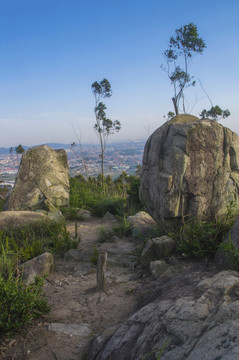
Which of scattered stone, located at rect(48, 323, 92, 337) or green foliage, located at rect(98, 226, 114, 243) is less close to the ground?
green foliage, located at rect(98, 226, 114, 243)

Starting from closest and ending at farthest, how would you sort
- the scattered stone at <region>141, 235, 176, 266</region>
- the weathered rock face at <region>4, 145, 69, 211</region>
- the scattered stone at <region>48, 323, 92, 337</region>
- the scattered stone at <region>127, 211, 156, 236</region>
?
the scattered stone at <region>48, 323, 92, 337</region> < the scattered stone at <region>141, 235, 176, 266</region> < the scattered stone at <region>127, 211, 156, 236</region> < the weathered rock face at <region>4, 145, 69, 211</region>

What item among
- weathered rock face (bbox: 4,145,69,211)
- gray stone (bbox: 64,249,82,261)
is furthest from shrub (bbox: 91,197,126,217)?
gray stone (bbox: 64,249,82,261)

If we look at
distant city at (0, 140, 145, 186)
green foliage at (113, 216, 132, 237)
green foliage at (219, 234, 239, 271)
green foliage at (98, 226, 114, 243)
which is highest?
distant city at (0, 140, 145, 186)

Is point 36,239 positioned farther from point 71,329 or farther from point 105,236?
point 71,329

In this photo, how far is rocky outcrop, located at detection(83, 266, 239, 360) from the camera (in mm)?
2111

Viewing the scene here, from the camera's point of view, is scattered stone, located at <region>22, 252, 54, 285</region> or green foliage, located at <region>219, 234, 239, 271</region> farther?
scattered stone, located at <region>22, 252, 54, 285</region>

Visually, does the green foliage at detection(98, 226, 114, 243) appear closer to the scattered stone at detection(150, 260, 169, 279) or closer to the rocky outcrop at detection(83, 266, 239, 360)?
the scattered stone at detection(150, 260, 169, 279)

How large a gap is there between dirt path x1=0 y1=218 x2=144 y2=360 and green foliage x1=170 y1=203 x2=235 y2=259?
3.22ft

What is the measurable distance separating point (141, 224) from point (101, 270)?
125 inches

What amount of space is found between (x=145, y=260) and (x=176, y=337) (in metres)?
3.09

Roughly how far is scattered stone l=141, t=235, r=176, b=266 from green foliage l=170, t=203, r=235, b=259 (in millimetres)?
142

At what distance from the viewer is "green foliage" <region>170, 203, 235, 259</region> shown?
4.86 meters

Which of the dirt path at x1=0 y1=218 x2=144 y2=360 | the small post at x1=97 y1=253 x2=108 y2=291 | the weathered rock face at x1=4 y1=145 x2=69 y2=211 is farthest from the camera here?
the weathered rock face at x1=4 y1=145 x2=69 y2=211

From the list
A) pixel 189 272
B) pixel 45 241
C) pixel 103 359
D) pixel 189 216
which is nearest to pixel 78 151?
pixel 45 241
